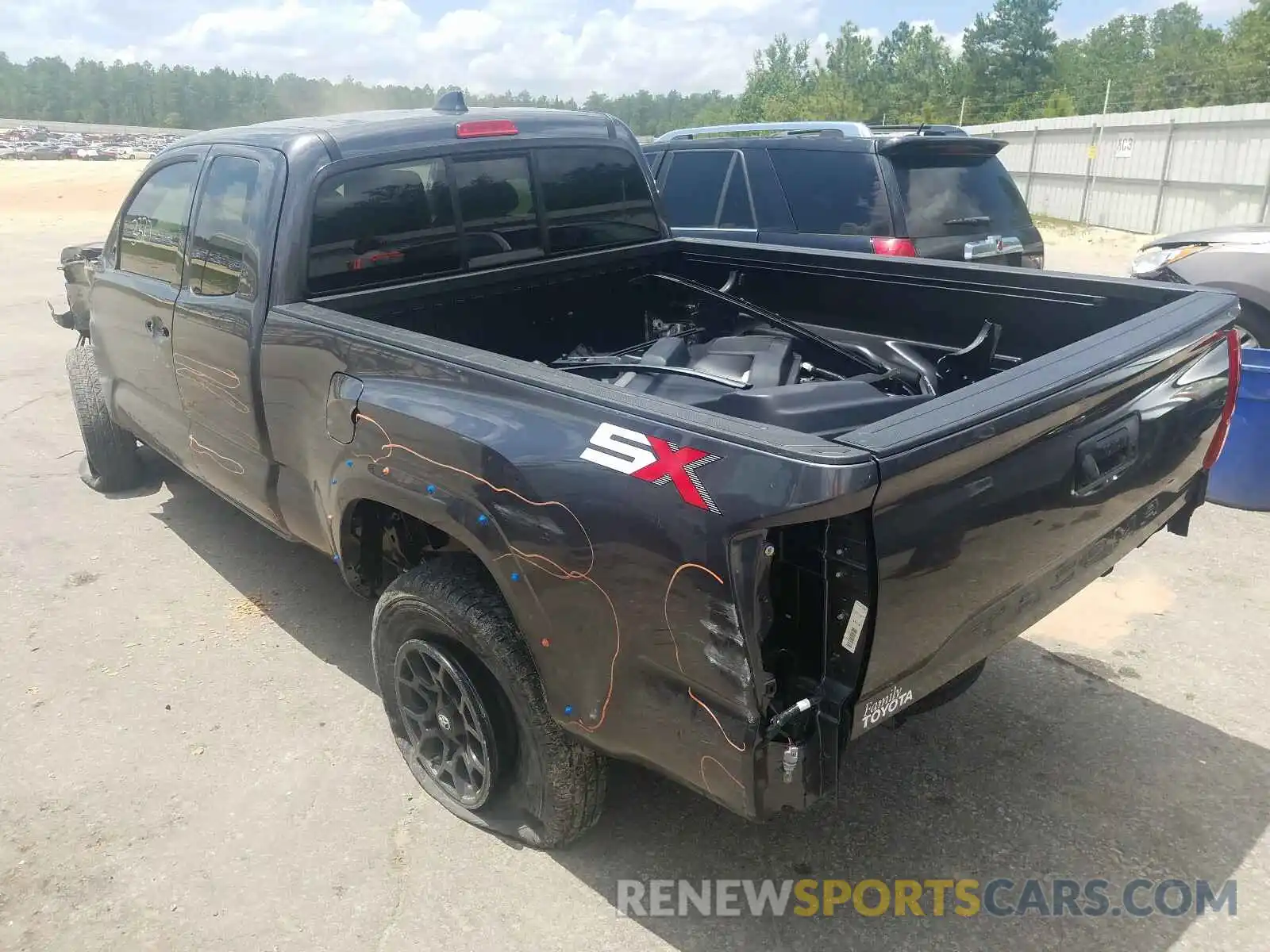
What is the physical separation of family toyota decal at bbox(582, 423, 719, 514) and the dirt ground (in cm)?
131

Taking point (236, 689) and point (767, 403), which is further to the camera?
point (236, 689)

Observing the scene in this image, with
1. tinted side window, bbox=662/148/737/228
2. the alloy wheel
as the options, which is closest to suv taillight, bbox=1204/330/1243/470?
the alloy wheel

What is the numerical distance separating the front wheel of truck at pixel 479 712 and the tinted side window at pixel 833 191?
407 centimetres

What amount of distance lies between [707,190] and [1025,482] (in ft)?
17.2

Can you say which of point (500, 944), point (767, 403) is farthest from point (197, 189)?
point (500, 944)

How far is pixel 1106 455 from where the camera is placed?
234 cm

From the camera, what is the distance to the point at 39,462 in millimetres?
6184

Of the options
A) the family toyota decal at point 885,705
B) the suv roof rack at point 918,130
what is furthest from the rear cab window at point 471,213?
the suv roof rack at point 918,130

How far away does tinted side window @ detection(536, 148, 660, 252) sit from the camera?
3975 millimetres

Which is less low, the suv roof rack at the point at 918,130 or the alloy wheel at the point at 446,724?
the suv roof rack at the point at 918,130

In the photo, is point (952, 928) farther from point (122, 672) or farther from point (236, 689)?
point (122, 672)

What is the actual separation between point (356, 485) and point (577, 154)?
1955 millimetres

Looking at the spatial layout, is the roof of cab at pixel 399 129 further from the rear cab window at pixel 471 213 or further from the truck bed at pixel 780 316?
the truck bed at pixel 780 316

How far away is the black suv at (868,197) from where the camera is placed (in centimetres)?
585
